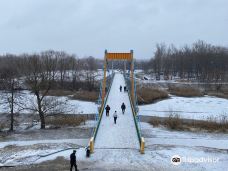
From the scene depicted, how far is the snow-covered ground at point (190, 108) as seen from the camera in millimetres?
34125

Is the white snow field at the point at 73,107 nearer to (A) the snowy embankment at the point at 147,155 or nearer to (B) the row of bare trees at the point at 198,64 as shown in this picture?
(A) the snowy embankment at the point at 147,155

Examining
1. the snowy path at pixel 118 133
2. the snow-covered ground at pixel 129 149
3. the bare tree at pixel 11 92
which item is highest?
the bare tree at pixel 11 92

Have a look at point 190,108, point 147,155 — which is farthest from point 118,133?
point 190,108

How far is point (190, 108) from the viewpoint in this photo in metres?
37.9

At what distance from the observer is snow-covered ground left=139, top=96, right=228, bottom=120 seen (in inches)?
1344

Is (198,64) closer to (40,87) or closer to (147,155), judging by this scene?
(40,87)

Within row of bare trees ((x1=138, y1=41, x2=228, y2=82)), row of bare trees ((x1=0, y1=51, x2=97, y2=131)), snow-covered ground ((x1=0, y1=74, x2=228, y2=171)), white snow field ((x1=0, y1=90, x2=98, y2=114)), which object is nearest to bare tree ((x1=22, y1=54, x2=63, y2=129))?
row of bare trees ((x1=0, y1=51, x2=97, y2=131))

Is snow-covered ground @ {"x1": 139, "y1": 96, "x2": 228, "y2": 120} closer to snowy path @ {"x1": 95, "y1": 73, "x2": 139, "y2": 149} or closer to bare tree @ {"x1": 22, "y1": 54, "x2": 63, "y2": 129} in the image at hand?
snowy path @ {"x1": 95, "y1": 73, "x2": 139, "y2": 149}

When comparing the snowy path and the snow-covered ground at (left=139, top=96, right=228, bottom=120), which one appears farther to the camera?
the snow-covered ground at (left=139, top=96, right=228, bottom=120)

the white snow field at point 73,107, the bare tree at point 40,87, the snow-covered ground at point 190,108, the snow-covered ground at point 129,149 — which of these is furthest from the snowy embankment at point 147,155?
the white snow field at point 73,107

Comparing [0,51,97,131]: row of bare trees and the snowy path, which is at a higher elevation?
[0,51,97,131]: row of bare trees

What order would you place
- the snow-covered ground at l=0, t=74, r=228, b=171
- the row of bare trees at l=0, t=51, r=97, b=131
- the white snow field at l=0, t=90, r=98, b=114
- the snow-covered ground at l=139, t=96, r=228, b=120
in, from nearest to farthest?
the snow-covered ground at l=0, t=74, r=228, b=171
the row of bare trees at l=0, t=51, r=97, b=131
the white snow field at l=0, t=90, r=98, b=114
the snow-covered ground at l=139, t=96, r=228, b=120

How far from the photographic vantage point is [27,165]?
50.4 ft

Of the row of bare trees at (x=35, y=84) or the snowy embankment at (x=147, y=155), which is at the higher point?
the row of bare trees at (x=35, y=84)
